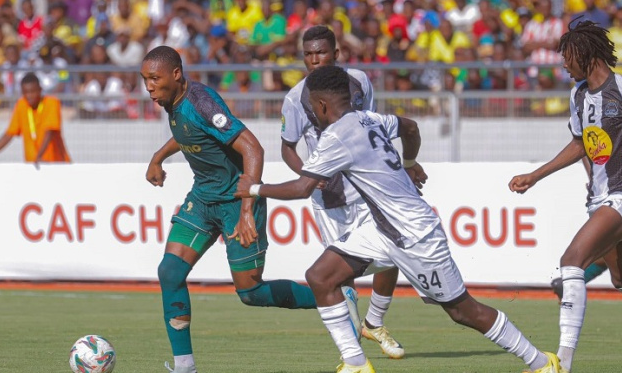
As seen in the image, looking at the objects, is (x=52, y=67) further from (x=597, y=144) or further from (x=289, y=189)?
(x=289, y=189)

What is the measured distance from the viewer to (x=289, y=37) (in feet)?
66.7

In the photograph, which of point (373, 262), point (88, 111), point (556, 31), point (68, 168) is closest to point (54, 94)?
point (88, 111)

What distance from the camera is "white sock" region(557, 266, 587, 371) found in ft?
26.8

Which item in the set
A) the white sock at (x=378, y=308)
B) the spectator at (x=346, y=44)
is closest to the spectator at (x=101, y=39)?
the spectator at (x=346, y=44)

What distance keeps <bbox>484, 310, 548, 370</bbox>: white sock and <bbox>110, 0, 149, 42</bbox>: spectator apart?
16117 mm

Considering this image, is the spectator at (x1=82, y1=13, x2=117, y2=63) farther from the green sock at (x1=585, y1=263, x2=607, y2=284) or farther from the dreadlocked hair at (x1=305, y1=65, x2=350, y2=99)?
the dreadlocked hair at (x1=305, y1=65, x2=350, y2=99)

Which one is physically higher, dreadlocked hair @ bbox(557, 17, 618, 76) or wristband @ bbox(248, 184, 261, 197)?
Result: dreadlocked hair @ bbox(557, 17, 618, 76)

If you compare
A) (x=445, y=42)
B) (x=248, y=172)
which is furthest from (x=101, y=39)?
(x=248, y=172)

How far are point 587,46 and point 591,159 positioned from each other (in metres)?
0.78

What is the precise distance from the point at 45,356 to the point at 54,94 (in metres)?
9.84

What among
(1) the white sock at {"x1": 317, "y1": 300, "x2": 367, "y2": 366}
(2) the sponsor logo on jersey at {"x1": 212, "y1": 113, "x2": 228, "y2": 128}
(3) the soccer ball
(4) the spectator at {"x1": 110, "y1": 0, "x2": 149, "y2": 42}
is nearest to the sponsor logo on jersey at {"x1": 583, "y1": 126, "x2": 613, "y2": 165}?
(1) the white sock at {"x1": 317, "y1": 300, "x2": 367, "y2": 366}

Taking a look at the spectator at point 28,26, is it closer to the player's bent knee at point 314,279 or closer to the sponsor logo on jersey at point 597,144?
the sponsor logo on jersey at point 597,144

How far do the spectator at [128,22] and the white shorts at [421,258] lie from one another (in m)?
15.8

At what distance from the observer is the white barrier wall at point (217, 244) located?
14586mm
